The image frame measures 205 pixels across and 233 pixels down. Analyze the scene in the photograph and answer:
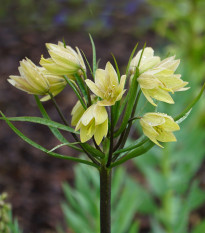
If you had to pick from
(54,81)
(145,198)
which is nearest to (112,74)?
(54,81)

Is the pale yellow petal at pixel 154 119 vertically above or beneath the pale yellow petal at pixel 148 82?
beneath

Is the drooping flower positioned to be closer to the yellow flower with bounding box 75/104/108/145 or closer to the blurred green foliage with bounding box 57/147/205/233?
the yellow flower with bounding box 75/104/108/145

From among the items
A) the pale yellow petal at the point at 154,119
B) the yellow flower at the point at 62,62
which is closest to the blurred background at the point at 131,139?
the yellow flower at the point at 62,62

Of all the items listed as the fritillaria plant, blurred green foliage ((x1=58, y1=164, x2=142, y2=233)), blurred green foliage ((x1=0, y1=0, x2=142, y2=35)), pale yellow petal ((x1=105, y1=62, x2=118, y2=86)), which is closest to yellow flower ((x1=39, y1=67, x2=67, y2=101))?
the fritillaria plant

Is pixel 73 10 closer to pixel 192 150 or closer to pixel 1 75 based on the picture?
pixel 1 75

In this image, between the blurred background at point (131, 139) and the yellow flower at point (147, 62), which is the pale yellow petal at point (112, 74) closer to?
the yellow flower at point (147, 62)

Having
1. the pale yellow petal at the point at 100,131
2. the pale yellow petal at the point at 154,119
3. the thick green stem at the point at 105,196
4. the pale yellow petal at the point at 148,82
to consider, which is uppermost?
the pale yellow petal at the point at 148,82

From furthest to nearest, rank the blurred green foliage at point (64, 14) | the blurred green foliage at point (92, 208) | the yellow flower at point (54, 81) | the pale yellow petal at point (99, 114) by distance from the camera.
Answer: the blurred green foliage at point (64, 14), the blurred green foliage at point (92, 208), the yellow flower at point (54, 81), the pale yellow petal at point (99, 114)
